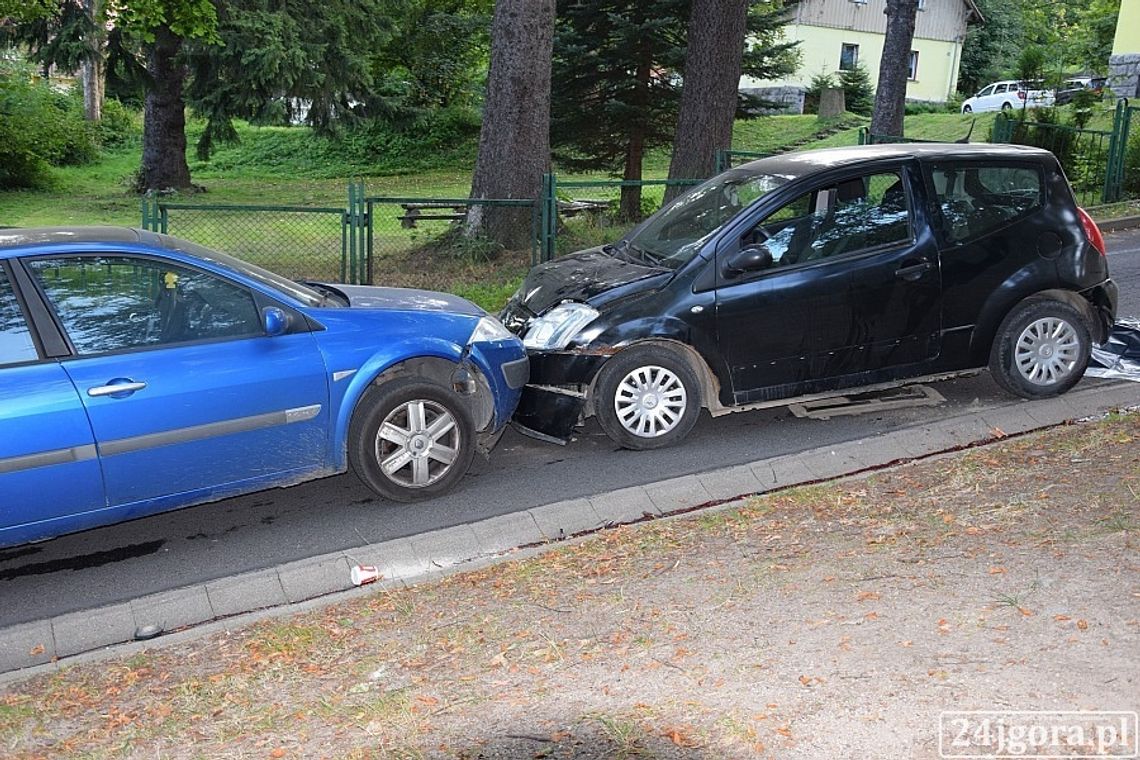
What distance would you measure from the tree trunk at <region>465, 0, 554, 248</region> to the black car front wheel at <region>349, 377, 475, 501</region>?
23.5 ft

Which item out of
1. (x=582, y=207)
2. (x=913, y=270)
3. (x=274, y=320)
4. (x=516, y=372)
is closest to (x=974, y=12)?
(x=582, y=207)

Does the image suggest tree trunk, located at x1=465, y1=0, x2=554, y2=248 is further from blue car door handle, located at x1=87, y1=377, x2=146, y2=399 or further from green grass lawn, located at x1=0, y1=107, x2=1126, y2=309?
blue car door handle, located at x1=87, y1=377, x2=146, y2=399

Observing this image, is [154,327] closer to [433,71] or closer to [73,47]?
[73,47]

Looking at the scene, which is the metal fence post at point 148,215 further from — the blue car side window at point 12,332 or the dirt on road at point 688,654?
the dirt on road at point 688,654

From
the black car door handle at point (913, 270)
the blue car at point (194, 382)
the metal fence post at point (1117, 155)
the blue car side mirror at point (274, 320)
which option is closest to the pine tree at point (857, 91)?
the metal fence post at point (1117, 155)

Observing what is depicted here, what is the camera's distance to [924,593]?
184 inches

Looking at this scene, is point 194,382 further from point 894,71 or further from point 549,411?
point 894,71

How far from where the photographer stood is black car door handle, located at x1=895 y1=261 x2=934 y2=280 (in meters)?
7.50

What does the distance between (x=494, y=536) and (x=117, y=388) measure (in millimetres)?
2030

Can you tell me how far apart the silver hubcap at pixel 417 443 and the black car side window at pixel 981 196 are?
3.69 metres

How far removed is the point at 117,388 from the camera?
5512 millimetres

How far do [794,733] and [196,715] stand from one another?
217 centimetres

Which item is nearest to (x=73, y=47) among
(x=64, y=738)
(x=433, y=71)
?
(x=433, y=71)

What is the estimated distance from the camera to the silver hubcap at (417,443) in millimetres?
6375
